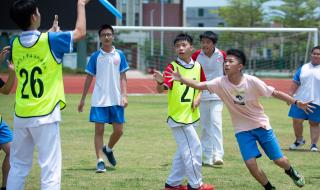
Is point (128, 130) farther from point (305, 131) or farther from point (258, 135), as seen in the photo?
point (258, 135)

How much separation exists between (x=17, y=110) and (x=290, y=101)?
10.5ft

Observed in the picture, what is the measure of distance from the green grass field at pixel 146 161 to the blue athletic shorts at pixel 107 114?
2.41ft

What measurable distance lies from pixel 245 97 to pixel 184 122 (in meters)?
0.81

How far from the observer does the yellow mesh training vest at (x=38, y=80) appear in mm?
5504

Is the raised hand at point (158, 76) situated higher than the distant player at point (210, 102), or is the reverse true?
the raised hand at point (158, 76)

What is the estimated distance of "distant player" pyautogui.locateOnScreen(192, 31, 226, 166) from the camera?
9.78m

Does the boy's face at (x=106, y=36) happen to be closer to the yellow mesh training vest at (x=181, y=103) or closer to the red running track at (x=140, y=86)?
the yellow mesh training vest at (x=181, y=103)

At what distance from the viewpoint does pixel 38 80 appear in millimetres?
5512

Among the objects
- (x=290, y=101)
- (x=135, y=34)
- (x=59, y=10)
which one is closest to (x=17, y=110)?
(x=290, y=101)

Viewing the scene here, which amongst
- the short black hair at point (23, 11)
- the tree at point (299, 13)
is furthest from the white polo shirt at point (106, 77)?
the tree at point (299, 13)

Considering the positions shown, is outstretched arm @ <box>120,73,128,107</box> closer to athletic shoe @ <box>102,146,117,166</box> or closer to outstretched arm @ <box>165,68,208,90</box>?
athletic shoe @ <box>102,146,117,166</box>

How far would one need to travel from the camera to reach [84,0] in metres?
5.60

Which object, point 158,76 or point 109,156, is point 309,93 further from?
point 158,76

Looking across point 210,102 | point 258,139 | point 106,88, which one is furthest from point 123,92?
point 258,139
